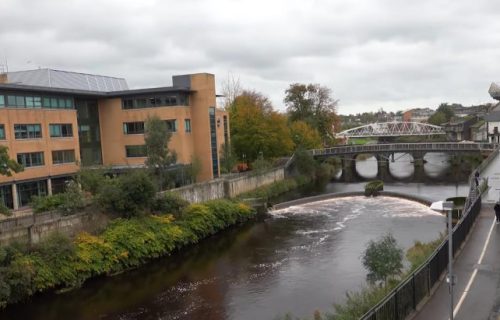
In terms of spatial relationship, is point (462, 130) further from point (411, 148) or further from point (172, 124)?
point (172, 124)

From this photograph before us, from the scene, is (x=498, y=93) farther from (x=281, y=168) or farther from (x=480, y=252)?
(x=480, y=252)

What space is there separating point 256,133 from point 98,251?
39.2 m

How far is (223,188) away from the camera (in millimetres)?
53188

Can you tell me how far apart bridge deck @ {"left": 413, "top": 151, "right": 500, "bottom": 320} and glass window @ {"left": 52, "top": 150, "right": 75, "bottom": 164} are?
37.4m

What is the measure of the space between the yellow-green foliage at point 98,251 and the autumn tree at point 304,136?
41801 millimetres

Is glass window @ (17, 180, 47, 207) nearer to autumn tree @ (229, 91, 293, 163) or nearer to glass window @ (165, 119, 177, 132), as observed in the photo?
glass window @ (165, 119, 177, 132)

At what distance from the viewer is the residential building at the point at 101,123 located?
1799 inches

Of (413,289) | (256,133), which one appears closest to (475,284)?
(413,289)

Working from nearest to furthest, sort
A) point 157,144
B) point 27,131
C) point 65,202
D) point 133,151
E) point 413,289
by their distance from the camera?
point 413,289 < point 65,202 < point 157,144 < point 27,131 < point 133,151

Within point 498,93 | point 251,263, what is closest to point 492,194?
point 251,263

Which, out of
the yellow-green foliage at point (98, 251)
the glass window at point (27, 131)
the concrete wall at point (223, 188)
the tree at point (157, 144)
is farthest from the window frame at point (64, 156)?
the yellow-green foliage at point (98, 251)

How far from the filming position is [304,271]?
29.8 meters

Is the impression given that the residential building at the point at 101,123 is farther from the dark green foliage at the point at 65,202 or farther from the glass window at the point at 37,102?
the dark green foliage at the point at 65,202

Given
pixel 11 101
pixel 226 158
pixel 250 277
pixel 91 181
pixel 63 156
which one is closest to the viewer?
pixel 250 277
